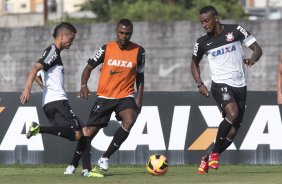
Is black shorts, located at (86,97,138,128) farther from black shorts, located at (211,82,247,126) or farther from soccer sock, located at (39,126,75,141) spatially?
black shorts, located at (211,82,247,126)

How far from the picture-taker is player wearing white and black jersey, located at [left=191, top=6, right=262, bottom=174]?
14648 mm

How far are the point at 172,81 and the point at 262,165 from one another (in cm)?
1387

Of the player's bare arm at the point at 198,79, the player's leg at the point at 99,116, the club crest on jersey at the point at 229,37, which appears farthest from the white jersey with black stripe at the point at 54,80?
the club crest on jersey at the point at 229,37

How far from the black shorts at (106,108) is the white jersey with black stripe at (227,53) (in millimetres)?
1226

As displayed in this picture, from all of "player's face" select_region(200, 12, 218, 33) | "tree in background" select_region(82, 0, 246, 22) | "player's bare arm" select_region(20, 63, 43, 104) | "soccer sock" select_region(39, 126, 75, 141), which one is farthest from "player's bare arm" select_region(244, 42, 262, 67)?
"tree in background" select_region(82, 0, 246, 22)

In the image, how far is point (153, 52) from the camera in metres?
31.7

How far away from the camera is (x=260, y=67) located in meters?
31.2

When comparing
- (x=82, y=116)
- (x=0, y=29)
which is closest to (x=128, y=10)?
(x=0, y=29)

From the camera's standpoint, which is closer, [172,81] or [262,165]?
[262,165]

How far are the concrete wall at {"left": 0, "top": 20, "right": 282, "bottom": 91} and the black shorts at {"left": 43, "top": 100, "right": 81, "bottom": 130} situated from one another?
16.4 m

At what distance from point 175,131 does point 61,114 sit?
427cm

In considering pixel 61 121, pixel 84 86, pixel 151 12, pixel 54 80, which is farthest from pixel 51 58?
pixel 151 12

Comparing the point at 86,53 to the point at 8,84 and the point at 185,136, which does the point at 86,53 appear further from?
the point at 185,136

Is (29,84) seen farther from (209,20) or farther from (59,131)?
(209,20)
